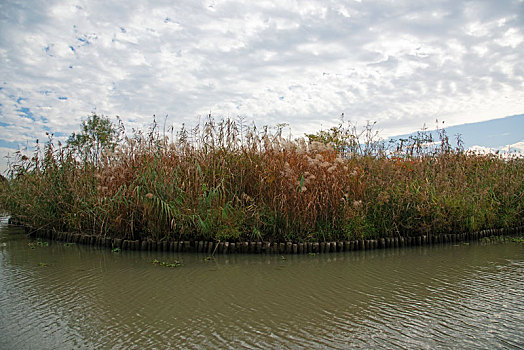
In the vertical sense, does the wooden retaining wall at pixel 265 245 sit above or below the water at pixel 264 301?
above

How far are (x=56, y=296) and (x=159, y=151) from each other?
140 inches

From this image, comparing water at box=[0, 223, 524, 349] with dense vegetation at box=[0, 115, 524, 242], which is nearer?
water at box=[0, 223, 524, 349]

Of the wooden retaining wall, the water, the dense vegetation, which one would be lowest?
the water

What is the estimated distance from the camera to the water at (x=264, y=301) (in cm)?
272

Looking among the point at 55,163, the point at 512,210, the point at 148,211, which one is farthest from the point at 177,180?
the point at 512,210

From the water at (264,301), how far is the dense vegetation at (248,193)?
0.67 metres

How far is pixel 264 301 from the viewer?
354cm

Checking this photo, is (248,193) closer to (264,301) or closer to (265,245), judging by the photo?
(265,245)

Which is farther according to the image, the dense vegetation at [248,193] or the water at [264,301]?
the dense vegetation at [248,193]

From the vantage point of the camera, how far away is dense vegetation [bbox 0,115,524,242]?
19.5 feet

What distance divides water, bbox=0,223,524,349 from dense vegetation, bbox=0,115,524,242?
0.67 meters

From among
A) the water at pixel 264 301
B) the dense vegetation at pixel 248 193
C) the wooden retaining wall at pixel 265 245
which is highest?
the dense vegetation at pixel 248 193

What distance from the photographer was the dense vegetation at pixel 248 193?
5941mm

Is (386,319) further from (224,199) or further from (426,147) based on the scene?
(426,147)
